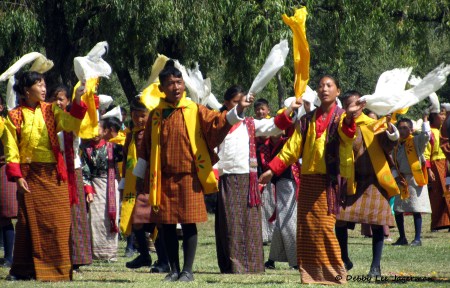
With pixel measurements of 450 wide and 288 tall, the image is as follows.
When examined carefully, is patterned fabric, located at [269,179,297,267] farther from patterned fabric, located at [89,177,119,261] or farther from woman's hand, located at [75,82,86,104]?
woman's hand, located at [75,82,86,104]

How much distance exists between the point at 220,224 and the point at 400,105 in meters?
2.59

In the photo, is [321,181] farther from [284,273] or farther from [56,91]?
[56,91]

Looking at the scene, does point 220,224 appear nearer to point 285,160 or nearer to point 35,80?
point 285,160

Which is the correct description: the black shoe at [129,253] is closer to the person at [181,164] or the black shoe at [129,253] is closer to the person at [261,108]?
the person at [261,108]

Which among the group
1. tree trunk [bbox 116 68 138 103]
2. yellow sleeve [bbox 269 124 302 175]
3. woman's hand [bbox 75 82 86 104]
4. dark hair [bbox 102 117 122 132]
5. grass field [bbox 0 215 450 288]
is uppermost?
tree trunk [bbox 116 68 138 103]

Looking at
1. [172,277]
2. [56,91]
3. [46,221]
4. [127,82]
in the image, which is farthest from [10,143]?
[127,82]

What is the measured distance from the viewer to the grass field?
879 cm

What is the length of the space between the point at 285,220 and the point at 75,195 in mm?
2491

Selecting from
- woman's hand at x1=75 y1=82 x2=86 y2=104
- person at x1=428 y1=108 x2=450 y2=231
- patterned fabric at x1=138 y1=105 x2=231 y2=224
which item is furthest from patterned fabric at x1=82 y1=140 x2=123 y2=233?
person at x1=428 y1=108 x2=450 y2=231

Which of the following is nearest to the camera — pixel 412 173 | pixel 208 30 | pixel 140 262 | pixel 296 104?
pixel 296 104

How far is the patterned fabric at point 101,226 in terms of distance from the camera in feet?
40.5

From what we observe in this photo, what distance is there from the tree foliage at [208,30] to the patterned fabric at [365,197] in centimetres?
752

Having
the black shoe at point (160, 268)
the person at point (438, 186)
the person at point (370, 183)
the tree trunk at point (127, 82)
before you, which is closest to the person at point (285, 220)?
the black shoe at point (160, 268)

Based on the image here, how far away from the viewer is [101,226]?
12.4 metres
